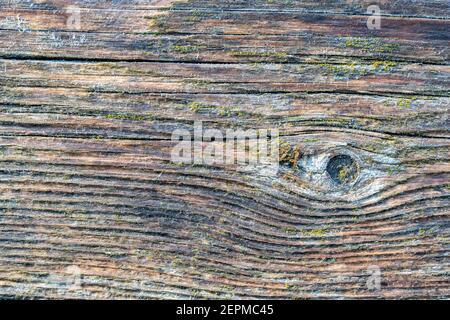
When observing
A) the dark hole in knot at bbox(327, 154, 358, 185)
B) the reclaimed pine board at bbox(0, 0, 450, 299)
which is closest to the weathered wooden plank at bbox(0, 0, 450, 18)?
the reclaimed pine board at bbox(0, 0, 450, 299)

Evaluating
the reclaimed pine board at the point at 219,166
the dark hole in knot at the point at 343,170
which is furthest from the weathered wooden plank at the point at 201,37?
the dark hole in knot at the point at 343,170

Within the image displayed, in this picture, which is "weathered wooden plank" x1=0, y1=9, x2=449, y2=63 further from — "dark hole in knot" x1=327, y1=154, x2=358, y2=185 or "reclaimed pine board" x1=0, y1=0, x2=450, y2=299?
"dark hole in knot" x1=327, y1=154, x2=358, y2=185

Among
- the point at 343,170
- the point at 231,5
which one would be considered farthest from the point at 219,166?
the point at 231,5

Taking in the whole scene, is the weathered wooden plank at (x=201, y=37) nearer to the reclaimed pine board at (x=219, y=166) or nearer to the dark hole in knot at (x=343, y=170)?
the reclaimed pine board at (x=219, y=166)

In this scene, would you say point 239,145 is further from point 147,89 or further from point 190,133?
point 147,89

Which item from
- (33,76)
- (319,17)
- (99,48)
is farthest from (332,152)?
(33,76)
